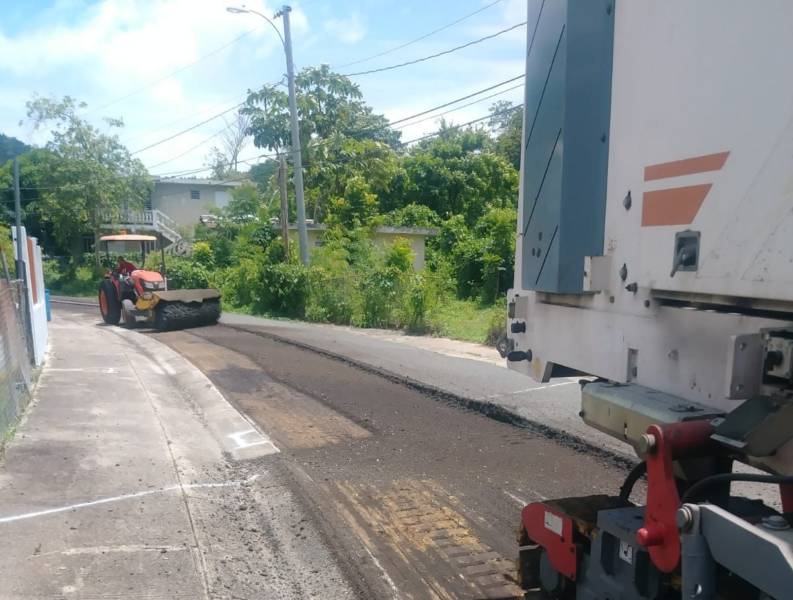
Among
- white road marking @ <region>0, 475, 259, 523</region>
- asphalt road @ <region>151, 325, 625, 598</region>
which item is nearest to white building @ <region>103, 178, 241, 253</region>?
asphalt road @ <region>151, 325, 625, 598</region>

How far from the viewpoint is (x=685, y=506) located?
2.42 metres

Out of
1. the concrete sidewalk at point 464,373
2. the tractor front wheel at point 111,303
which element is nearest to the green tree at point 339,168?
the tractor front wheel at point 111,303

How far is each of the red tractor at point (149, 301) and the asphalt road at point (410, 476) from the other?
7955mm

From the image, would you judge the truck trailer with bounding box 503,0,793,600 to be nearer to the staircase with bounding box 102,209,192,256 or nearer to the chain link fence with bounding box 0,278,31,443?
the chain link fence with bounding box 0,278,31,443

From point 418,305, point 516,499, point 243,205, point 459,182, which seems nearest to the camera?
point 516,499

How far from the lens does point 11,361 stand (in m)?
8.02

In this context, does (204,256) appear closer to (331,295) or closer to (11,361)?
(331,295)

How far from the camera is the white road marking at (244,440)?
7.49 meters

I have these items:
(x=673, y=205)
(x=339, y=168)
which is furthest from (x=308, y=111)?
(x=673, y=205)

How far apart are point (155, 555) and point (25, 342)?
19.9 ft

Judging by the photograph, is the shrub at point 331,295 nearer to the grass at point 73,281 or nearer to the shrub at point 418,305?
the shrub at point 418,305

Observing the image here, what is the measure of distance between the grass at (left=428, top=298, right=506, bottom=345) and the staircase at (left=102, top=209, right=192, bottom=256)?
21982 mm

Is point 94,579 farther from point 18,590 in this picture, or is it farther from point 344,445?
point 344,445

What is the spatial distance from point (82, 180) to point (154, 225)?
5.81m
